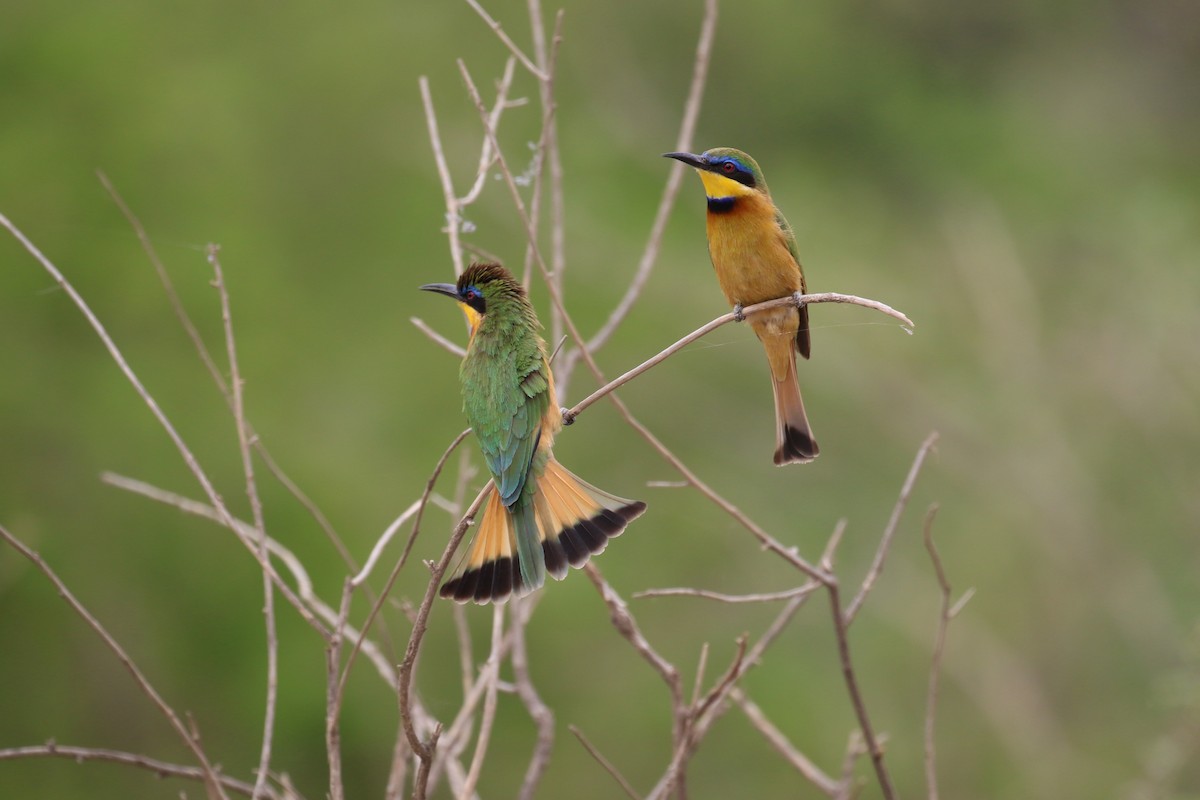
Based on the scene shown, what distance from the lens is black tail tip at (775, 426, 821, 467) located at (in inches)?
92.8

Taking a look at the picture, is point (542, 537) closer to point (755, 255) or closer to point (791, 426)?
point (791, 426)

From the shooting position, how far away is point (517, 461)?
7.23ft

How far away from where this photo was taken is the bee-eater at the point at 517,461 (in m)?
1.99

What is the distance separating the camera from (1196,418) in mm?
5574

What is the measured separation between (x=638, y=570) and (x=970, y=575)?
170cm

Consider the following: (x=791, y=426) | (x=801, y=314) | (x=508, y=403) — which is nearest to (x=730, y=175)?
(x=801, y=314)

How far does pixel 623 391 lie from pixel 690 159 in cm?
336

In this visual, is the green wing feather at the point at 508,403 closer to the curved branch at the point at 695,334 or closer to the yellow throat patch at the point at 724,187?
the curved branch at the point at 695,334

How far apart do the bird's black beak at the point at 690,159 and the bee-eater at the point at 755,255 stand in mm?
24

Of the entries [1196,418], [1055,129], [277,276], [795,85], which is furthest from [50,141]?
[1055,129]

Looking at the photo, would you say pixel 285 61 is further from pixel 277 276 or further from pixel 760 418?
pixel 760 418

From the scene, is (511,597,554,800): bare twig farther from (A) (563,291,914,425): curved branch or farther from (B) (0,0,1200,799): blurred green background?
(B) (0,0,1200,799): blurred green background

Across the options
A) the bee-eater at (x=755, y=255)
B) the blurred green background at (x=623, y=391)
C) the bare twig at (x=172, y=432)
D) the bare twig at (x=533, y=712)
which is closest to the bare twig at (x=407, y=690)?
the bare twig at (x=172, y=432)

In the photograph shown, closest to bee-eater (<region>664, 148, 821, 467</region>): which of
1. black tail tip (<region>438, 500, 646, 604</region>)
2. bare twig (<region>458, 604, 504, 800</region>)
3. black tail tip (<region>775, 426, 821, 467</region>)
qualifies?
black tail tip (<region>775, 426, 821, 467</region>)
